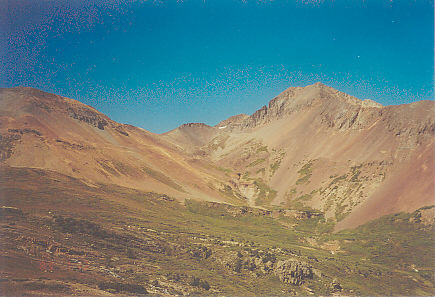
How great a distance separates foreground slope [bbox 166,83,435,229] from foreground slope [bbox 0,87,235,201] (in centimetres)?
2230

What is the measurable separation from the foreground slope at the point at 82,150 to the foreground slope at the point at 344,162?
73.1 ft

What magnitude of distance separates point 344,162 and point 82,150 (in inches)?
3143

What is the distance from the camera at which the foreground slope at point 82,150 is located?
87312 mm

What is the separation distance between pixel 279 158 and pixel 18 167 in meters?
94.8

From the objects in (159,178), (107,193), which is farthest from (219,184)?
(107,193)

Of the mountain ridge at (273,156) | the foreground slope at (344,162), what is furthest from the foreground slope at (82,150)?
the foreground slope at (344,162)

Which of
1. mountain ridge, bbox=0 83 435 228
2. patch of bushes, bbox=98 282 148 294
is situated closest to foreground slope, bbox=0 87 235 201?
mountain ridge, bbox=0 83 435 228

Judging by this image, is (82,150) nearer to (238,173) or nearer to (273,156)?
(238,173)

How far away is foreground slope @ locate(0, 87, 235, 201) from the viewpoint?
87.3m

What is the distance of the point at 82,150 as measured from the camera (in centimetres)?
9994

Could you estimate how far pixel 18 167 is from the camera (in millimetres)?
77562

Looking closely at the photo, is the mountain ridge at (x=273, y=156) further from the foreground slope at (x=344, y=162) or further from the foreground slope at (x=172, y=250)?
the foreground slope at (x=172, y=250)

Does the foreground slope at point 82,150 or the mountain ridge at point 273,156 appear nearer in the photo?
the mountain ridge at point 273,156

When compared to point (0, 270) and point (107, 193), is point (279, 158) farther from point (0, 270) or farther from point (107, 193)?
point (0, 270)
